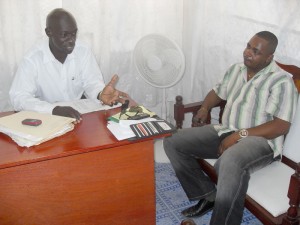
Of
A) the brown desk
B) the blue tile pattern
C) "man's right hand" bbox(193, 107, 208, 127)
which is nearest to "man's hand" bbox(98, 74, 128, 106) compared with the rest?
the brown desk

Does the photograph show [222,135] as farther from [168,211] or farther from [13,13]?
[13,13]

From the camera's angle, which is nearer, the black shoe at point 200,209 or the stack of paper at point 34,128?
the stack of paper at point 34,128

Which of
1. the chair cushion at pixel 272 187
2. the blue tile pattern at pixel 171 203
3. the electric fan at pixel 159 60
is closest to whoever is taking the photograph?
the chair cushion at pixel 272 187

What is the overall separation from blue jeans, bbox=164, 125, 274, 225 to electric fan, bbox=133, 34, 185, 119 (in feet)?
1.97

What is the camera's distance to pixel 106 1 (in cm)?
311

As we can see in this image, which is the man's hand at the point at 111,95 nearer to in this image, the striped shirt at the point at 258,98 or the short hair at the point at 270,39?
the striped shirt at the point at 258,98

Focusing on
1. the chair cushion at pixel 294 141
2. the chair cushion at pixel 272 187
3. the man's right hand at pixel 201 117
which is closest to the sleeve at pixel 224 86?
the man's right hand at pixel 201 117

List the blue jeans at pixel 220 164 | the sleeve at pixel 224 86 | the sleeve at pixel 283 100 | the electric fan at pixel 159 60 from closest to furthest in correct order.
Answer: the blue jeans at pixel 220 164 < the sleeve at pixel 283 100 < the sleeve at pixel 224 86 < the electric fan at pixel 159 60

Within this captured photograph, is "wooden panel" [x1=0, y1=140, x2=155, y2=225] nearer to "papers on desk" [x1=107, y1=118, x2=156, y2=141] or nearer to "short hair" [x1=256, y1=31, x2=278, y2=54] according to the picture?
"papers on desk" [x1=107, y1=118, x2=156, y2=141]

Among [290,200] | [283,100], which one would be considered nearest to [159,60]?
[283,100]

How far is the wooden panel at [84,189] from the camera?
1697mm

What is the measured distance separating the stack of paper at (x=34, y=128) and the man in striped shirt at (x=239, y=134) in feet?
2.86

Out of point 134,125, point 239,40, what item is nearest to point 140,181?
point 134,125

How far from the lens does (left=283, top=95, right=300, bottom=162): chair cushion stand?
2.24 m
